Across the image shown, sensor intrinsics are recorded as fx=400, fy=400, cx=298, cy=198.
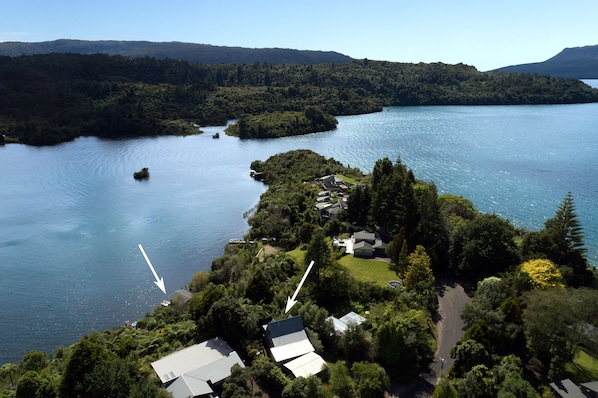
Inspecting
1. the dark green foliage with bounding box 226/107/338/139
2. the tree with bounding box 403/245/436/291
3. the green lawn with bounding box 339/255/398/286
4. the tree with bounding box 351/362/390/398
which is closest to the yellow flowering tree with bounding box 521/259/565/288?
the tree with bounding box 403/245/436/291

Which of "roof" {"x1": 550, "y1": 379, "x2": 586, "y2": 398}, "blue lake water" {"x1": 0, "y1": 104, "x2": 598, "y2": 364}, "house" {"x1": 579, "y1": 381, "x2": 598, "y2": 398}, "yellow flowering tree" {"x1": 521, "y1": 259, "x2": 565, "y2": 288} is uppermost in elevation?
"yellow flowering tree" {"x1": 521, "y1": 259, "x2": 565, "y2": 288}

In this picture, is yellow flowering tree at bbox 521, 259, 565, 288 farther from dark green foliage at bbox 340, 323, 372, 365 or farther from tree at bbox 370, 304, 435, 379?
dark green foliage at bbox 340, 323, 372, 365

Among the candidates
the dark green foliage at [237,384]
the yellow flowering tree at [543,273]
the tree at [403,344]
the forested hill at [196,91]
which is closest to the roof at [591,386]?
the tree at [403,344]

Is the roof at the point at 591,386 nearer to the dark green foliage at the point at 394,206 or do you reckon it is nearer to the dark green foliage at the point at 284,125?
the dark green foliage at the point at 394,206

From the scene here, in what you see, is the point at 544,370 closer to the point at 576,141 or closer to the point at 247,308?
the point at 247,308

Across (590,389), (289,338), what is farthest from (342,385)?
(590,389)

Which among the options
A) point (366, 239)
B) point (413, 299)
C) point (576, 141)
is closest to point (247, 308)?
point (413, 299)
